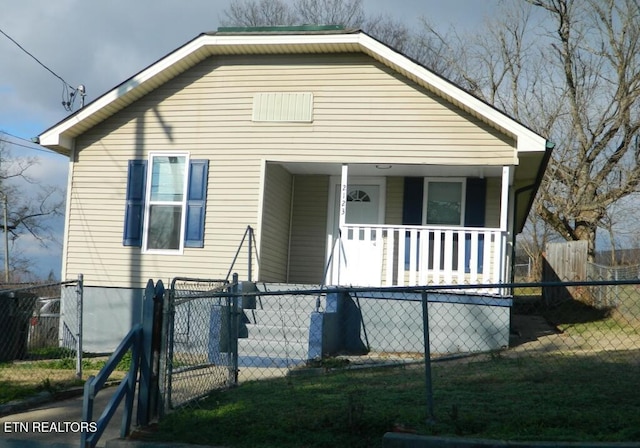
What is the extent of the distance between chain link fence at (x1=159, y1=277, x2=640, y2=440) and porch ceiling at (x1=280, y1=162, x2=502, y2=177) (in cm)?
233

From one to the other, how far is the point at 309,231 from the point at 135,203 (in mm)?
3440

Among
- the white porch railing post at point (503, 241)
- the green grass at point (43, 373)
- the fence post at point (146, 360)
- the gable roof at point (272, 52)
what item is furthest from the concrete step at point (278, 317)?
the fence post at point (146, 360)

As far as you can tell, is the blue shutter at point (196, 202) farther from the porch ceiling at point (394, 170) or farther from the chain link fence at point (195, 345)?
the chain link fence at point (195, 345)

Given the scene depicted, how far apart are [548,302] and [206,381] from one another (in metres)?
15.4

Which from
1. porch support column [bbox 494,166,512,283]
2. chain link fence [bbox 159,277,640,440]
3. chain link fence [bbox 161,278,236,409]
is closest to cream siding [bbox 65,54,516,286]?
porch support column [bbox 494,166,512,283]

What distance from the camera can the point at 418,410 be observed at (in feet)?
20.3

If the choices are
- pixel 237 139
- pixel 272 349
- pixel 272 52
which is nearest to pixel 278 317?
pixel 272 349

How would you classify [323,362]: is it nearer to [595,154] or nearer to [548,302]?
[548,302]

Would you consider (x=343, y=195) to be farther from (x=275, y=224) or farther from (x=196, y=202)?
(x=196, y=202)

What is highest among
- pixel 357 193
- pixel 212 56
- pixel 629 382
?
pixel 212 56

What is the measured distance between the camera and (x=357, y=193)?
14547 mm

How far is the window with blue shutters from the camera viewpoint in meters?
13.2

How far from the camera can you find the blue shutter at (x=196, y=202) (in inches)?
519

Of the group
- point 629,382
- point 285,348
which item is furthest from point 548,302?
point 629,382
